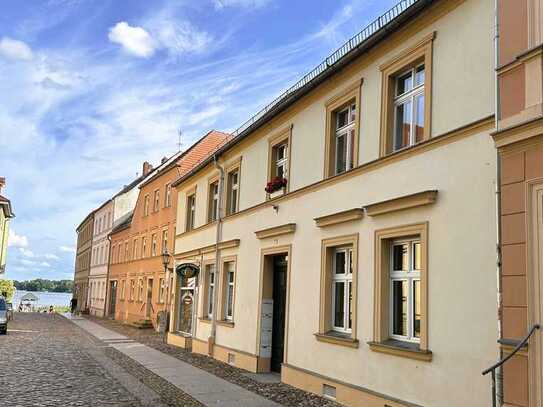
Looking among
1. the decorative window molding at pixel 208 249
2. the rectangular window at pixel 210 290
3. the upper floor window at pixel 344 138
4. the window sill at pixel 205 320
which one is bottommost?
the window sill at pixel 205 320

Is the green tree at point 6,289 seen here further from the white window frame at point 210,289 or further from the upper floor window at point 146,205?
the white window frame at point 210,289

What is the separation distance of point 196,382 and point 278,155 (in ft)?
19.8

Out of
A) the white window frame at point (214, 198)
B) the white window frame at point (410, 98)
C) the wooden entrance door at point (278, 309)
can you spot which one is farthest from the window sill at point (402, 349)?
the white window frame at point (214, 198)

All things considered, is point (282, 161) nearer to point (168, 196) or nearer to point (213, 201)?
point (213, 201)

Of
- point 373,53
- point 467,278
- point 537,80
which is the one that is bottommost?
point 467,278

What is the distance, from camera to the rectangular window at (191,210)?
22.7 meters

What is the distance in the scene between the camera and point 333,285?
11.7 metres

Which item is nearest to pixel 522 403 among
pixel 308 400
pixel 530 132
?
pixel 530 132

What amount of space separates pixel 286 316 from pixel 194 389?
102 inches

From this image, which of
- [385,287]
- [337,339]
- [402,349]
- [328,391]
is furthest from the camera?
[328,391]

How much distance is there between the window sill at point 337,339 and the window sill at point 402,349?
0.55m

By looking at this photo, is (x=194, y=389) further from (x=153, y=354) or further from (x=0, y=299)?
(x=0, y=299)

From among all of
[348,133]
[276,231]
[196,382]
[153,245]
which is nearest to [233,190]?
[276,231]

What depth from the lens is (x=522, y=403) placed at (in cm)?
640
